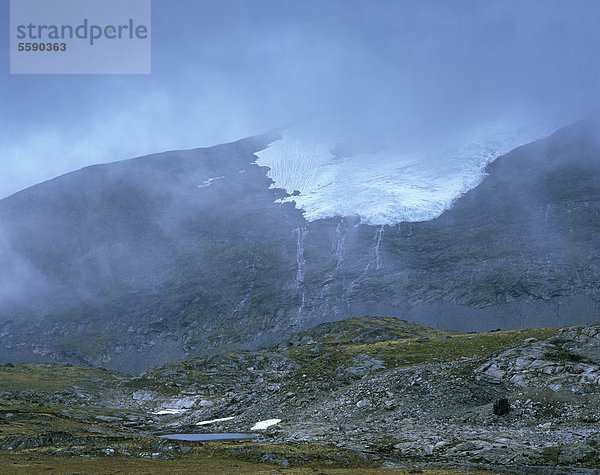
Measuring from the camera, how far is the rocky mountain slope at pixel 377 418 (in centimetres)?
4022

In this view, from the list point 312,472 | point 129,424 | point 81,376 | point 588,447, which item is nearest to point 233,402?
point 129,424

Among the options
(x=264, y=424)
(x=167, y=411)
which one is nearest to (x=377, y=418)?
(x=264, y=424)

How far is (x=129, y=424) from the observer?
257ft

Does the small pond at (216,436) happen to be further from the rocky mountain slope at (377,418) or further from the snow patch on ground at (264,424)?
the snow patch on ground at (264,424)

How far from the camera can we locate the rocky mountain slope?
4022 cm

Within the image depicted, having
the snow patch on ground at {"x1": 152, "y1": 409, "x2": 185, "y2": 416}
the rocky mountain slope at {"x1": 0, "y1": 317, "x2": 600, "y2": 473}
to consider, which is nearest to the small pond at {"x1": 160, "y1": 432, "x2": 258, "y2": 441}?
the rocky mountain slope at {"x1": 0, "y1": 317, "x2": 600, "y2": 473}

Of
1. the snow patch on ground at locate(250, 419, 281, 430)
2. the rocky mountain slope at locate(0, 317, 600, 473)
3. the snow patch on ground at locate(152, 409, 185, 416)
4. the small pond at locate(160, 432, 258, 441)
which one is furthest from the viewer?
the snow patch on ground at locate(152, 409, 185, 416)

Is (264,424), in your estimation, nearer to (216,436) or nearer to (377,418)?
(216,436)

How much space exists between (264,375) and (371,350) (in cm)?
2746

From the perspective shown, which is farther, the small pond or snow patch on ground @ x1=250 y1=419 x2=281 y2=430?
snow patch on ground @ x1=250 y1=419 x2=281 y2=430

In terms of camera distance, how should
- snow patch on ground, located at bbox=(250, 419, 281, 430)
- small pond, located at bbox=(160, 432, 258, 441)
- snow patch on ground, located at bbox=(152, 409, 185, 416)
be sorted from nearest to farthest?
small pond, located at bbox=(160, 432, 258, 441) → snow patch on ground, located at bbox=(250, 419, 281, 430) → snow patch on ground, located at bbox=(152, 409, 185, 416)

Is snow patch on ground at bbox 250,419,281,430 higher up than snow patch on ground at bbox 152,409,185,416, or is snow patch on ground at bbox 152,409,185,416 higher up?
snow patch on ground at bbox 250,419,281,430

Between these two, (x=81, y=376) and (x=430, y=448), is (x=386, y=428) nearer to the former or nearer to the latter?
(x=430, y=448)

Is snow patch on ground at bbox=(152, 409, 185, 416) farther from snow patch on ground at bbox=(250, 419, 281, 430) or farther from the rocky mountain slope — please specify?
snow patch on ground at bbox=(250, 419, 281, 430)
